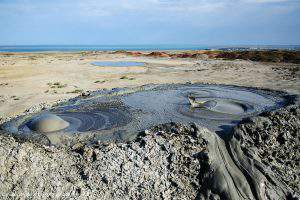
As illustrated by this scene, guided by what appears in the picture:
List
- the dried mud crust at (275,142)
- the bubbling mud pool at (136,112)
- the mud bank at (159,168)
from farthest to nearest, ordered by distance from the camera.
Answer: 1. the bubbling mud pool at (136,112)
2. the dried mud crust at (275,142)
3. the mud bank at (159,168)

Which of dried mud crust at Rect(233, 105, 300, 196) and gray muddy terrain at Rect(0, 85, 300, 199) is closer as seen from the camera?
gray muddy terrain at Rect(0, 85, 300, 199)

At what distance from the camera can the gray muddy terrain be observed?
19.8 ft

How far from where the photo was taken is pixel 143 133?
712cm

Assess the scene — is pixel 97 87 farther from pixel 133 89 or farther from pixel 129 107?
pixel 129 107

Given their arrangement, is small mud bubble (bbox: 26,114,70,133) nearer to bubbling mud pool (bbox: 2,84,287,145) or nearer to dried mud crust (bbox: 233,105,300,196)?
bubbling mud pool (bbox: 2,84,287,145)

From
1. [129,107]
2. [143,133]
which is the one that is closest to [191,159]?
[143,133]

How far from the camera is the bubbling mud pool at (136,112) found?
7867 millimetres

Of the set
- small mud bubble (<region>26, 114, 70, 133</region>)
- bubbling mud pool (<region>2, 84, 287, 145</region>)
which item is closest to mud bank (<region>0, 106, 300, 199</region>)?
→ bubbling mud pool (<region>2, 84, 287, 145</region>)

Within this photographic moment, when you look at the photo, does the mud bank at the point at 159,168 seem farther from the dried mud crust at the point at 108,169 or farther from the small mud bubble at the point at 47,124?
the small mud bubble at the point at 47,124

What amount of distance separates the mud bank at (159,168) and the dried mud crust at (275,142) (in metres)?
0.02

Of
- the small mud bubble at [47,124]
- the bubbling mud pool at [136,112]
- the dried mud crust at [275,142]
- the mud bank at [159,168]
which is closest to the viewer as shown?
the mud bank at [159,168]

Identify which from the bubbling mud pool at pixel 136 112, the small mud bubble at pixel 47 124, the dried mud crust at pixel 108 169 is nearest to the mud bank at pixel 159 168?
the dried mud crust at pixel 108 169

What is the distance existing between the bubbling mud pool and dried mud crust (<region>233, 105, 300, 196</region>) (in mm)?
592

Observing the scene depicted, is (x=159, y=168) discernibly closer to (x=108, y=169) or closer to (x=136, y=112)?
(x=108, y=169)
